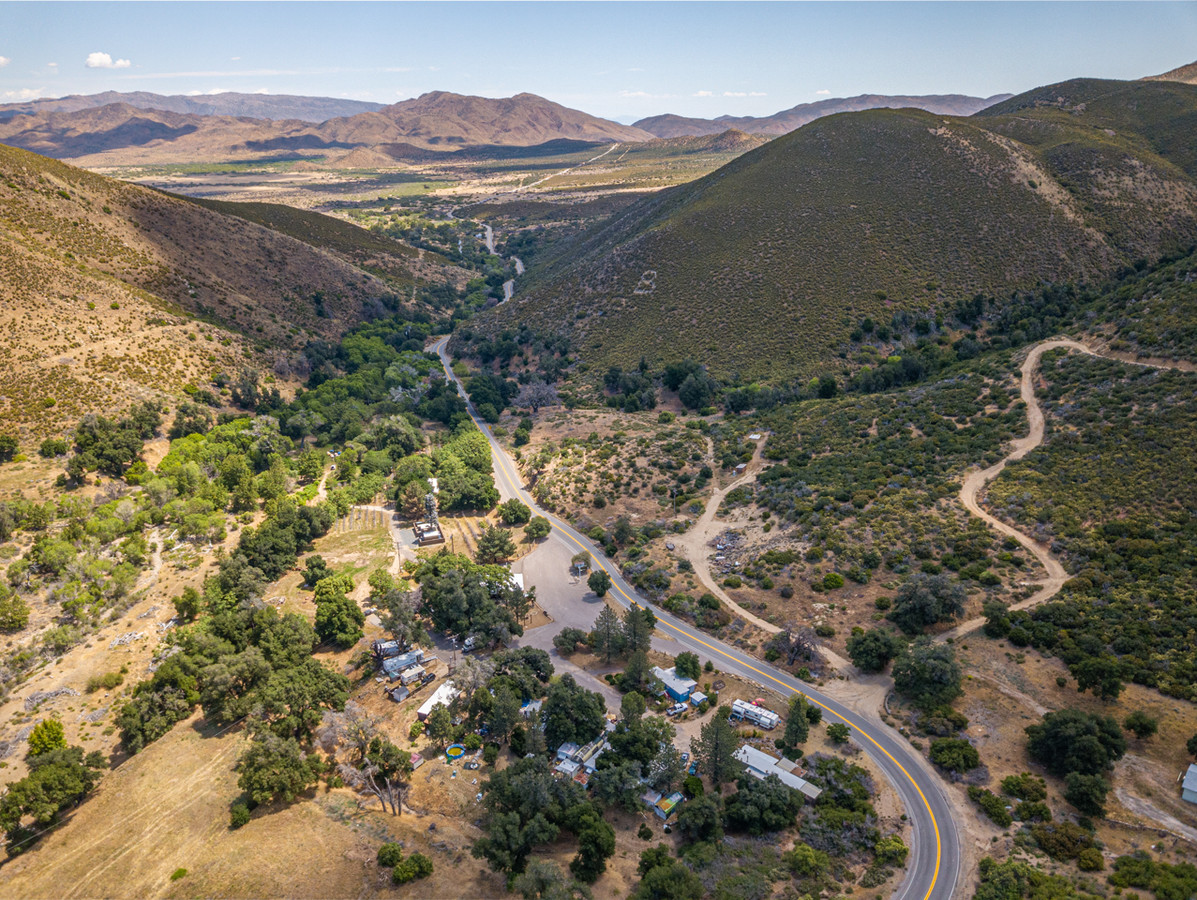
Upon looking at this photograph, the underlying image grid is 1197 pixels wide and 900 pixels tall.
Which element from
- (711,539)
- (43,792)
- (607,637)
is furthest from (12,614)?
(711,539)

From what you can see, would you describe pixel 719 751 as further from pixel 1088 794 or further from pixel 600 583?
pixel 600 583

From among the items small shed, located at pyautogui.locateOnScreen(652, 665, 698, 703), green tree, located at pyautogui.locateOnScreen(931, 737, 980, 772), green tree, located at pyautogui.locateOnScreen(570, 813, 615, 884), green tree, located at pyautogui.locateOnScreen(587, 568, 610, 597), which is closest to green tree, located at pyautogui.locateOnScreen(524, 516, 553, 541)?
green tree, located at pyautogui.locateOnScreen(587, 568, 610, 597)

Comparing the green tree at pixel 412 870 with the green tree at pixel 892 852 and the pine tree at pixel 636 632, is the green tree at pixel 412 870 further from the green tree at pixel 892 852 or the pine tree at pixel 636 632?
the green tree at pixel 892 852

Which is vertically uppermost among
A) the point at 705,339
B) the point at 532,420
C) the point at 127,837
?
the point at 705,339

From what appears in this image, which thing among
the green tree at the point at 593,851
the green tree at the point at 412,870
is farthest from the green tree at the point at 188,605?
the green tree at the point at 593,851

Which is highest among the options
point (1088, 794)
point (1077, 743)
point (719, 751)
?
point (1077, 743)

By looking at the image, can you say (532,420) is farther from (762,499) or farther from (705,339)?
(762,499)

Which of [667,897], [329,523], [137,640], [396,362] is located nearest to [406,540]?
[329,523]
